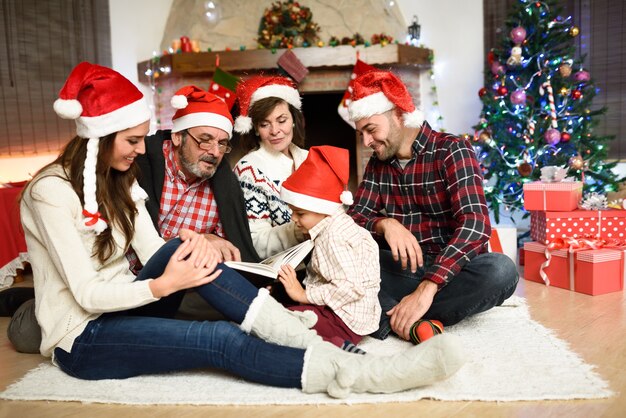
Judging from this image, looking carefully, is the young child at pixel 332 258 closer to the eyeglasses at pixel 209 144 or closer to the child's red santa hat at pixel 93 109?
the eyeglasses at pixel 209 144

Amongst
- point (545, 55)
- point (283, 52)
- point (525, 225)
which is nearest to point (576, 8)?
point (545, 55)

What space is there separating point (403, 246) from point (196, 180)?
87 centimetres

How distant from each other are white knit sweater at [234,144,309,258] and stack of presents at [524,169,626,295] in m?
1.38

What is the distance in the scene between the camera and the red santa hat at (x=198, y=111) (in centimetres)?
226

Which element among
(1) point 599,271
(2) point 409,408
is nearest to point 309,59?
(1) point 599,271

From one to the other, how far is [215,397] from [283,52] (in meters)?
3.61

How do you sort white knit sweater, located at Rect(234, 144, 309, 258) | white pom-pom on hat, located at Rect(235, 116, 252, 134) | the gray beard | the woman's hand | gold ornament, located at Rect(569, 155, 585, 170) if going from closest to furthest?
the woman's hand → the gray beard → white knit sweater, located at Rect(234, 144, 309, 258) → white pom-pom on hat, located at Rect(235, 116, 252, 134) → gold ornament, located at Rect(569, 155, 585, 170)

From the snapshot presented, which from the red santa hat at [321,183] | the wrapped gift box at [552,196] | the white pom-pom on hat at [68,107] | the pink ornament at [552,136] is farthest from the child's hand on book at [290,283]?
the pink ornament at [552,136]

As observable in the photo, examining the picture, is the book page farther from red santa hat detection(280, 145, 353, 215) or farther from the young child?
red santa hat detection(280, 145, 353, 215)

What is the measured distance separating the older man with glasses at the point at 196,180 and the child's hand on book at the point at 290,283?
262mm

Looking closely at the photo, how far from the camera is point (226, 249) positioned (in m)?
2.18

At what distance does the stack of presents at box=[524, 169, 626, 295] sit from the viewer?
2766 mm

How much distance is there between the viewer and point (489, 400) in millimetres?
1590

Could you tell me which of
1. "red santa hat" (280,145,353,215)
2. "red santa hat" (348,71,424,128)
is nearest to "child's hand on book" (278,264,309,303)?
"red santa hat" (280,145,353,215)
